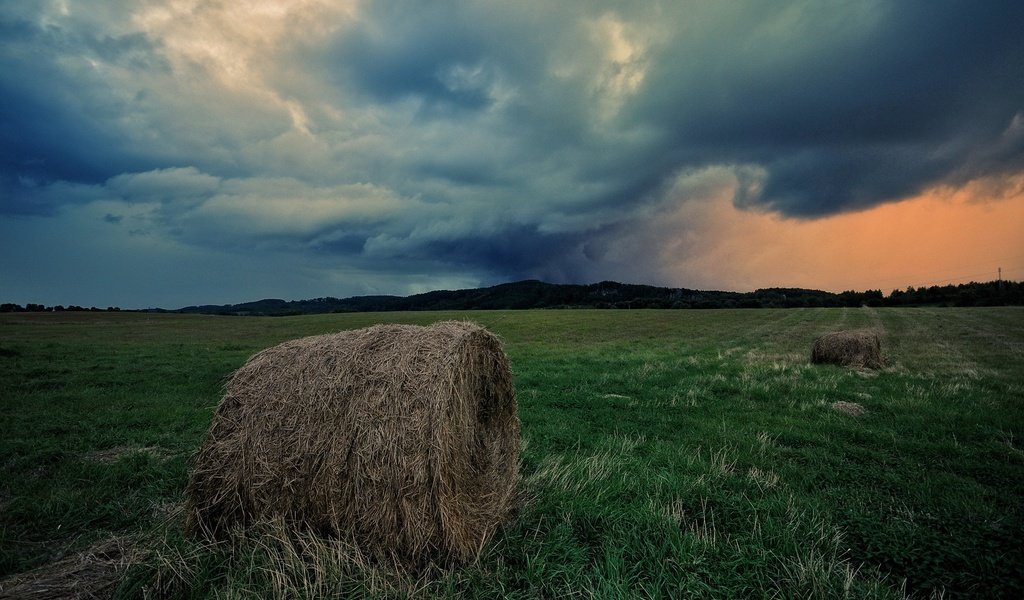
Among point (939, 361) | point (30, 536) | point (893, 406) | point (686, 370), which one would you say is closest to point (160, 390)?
point (30, 536)

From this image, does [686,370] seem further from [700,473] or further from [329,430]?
[329,430]

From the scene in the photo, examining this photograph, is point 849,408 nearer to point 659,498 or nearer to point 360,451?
point 659,498

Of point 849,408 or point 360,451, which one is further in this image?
point 849,408

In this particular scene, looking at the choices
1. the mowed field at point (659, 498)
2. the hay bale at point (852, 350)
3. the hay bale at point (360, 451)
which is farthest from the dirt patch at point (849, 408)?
the hay bale at point (360, 451)

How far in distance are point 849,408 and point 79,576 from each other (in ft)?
40.7

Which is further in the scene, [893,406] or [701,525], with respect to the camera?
[893,406]

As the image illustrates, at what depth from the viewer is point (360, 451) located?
4398 mm

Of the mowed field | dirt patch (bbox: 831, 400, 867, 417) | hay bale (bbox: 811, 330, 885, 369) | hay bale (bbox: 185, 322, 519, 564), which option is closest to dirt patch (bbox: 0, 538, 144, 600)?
the mowed field

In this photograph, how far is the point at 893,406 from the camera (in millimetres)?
9742

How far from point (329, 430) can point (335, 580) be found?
4.30 ft

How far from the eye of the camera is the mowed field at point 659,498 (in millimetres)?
3928

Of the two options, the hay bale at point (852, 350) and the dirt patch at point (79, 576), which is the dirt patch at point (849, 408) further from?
the dirt patch at point (79, 576)

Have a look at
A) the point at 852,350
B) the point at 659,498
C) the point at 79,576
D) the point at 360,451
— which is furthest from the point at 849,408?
the point at 79,576

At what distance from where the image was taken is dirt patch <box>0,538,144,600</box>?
151 inches
